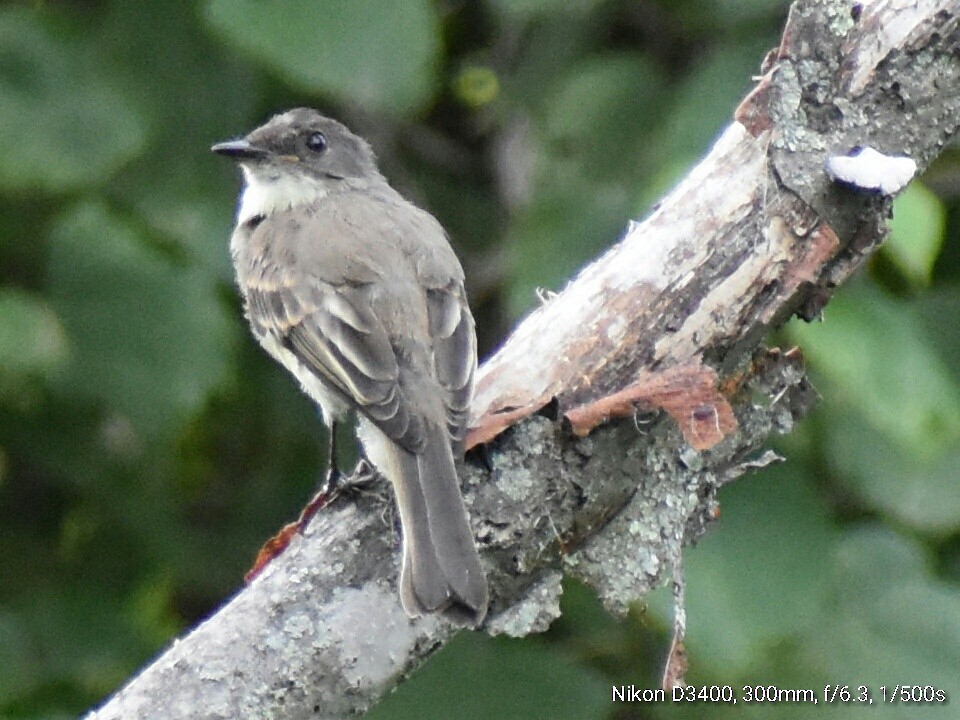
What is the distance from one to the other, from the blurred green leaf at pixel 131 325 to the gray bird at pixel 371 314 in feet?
0.66

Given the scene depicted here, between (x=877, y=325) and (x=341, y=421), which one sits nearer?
(x=877, y=325)

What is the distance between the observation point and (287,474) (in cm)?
550

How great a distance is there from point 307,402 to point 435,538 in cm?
218

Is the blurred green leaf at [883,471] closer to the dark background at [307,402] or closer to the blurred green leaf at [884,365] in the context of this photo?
the dark background at [307,402]

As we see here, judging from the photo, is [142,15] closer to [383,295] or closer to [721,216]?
[383,295]

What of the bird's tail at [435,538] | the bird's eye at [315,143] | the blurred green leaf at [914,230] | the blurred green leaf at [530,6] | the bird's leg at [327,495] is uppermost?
the bird's eye at [315,143]

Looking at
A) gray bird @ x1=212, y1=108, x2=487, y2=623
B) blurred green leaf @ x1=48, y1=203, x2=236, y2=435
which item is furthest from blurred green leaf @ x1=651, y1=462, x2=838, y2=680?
blurred green leaf @ x1=48, y1=203, x2=236, y2=435

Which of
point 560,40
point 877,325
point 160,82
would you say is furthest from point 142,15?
point 877,325

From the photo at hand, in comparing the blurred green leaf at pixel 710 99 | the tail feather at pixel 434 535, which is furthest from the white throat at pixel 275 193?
the tail feather at pixel 434 535

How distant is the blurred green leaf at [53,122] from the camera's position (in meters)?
4.51

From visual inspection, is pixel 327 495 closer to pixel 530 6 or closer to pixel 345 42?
pixel 345 42

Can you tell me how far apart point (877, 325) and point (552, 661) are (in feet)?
4.85

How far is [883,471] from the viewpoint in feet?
14.8

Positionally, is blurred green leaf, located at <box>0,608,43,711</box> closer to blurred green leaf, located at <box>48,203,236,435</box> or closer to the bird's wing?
blurred green leaf, located at <box>48,203,236,435</box>
